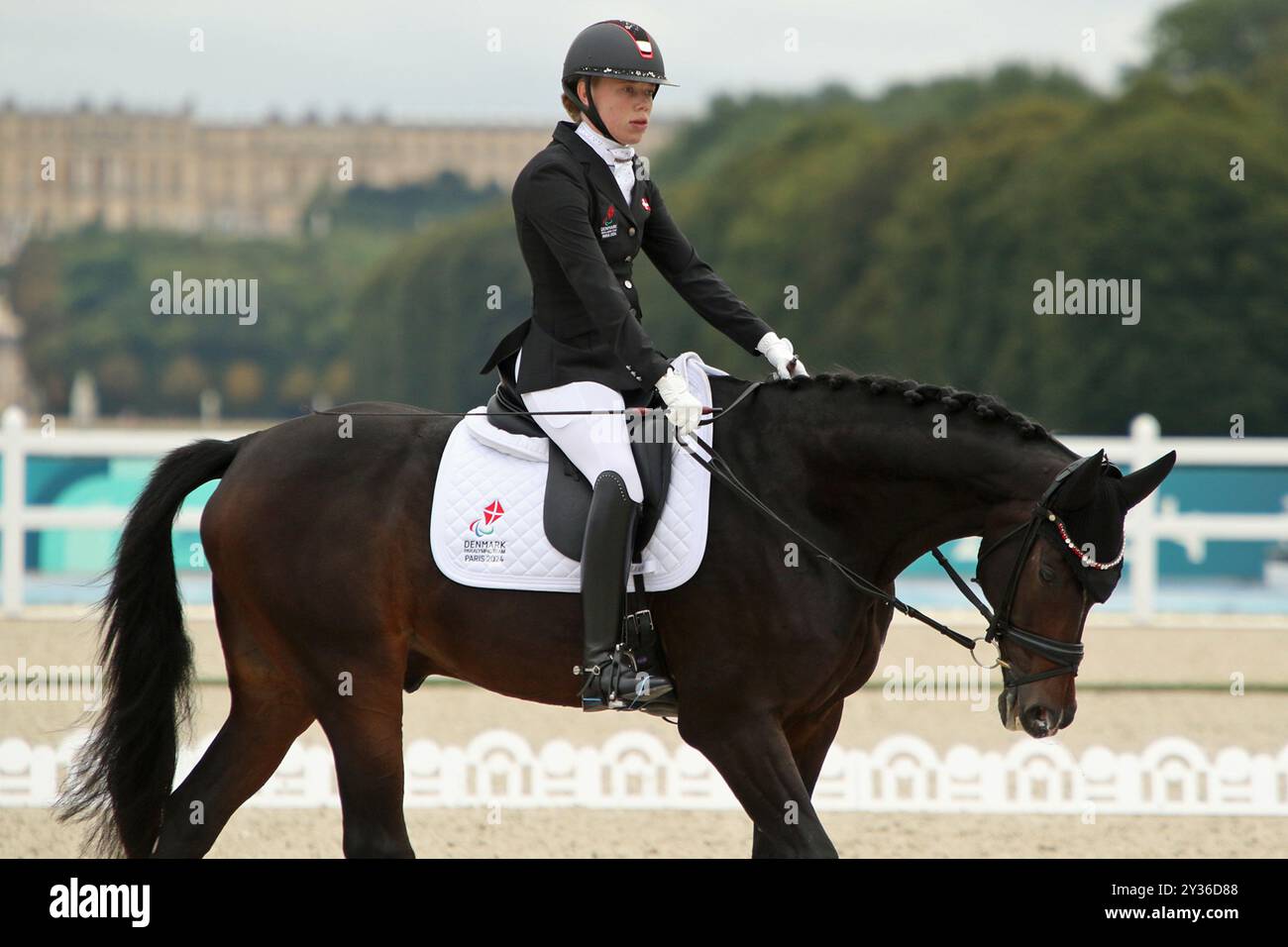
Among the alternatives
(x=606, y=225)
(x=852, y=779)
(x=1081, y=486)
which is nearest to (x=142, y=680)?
(x=606, y=225)

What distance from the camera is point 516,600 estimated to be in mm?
5371

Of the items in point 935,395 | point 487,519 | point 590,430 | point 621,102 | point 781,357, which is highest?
point 621,102

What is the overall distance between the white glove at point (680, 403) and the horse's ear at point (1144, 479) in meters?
1.21

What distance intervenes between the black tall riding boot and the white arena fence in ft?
31.6

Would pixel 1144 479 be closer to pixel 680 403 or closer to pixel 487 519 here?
pixel 680 403

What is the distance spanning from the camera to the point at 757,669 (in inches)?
202

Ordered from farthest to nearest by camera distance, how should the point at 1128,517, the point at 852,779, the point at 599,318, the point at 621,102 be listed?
the point at 1128,517 < the point at 852,779 < the point at 621,102 < the point at 599,318

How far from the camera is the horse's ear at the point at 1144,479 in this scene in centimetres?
478

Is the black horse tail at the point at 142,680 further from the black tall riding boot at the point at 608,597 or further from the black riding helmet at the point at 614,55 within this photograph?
the black riding helmet at the point at 614,55

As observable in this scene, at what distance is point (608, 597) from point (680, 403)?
0.60 meters

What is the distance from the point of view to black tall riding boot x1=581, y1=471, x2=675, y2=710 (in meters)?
5.14

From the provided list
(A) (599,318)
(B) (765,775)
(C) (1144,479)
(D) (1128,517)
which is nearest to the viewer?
(C) (1144,479)

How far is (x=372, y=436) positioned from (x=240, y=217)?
375 feet

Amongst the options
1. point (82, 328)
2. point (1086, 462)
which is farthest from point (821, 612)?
point (82, 328)
